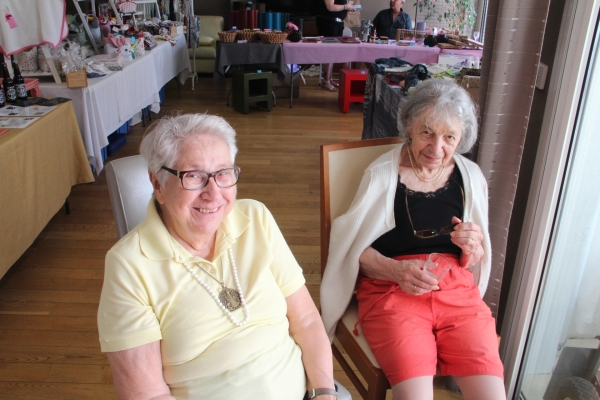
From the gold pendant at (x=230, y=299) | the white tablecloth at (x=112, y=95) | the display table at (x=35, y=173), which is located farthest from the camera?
the white tablecloth at (x=112, y=95)

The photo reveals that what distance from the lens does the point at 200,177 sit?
1.18 m

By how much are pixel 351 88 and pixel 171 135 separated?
478 cm

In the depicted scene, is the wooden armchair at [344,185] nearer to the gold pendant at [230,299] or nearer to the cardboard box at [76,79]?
the gold pendant at [230,299]

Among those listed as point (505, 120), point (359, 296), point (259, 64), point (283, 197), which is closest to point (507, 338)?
point (359, 296)

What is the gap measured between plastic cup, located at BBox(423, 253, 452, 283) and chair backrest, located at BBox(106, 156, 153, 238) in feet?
2.64

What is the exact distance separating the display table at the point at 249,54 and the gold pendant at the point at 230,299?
15.2ft

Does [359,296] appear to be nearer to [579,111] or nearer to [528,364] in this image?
[528,364]

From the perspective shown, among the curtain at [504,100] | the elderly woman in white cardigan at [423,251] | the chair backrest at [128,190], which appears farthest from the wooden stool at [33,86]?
the curtain at [504,100]

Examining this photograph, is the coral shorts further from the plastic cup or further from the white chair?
the white chair

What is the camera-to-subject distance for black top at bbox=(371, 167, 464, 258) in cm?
156

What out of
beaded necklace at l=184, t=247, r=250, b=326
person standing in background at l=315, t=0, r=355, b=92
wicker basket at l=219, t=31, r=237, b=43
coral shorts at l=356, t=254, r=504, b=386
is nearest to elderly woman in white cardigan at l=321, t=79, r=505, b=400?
coral shorts at l=356, t=254, r=504, b=386

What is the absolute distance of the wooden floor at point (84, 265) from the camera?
6.48 ft

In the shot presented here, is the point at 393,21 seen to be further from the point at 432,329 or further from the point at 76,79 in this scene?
the point at 432,329

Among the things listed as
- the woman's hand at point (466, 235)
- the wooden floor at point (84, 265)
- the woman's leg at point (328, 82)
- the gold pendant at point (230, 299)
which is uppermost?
the woman's hand at point (466, 235)
